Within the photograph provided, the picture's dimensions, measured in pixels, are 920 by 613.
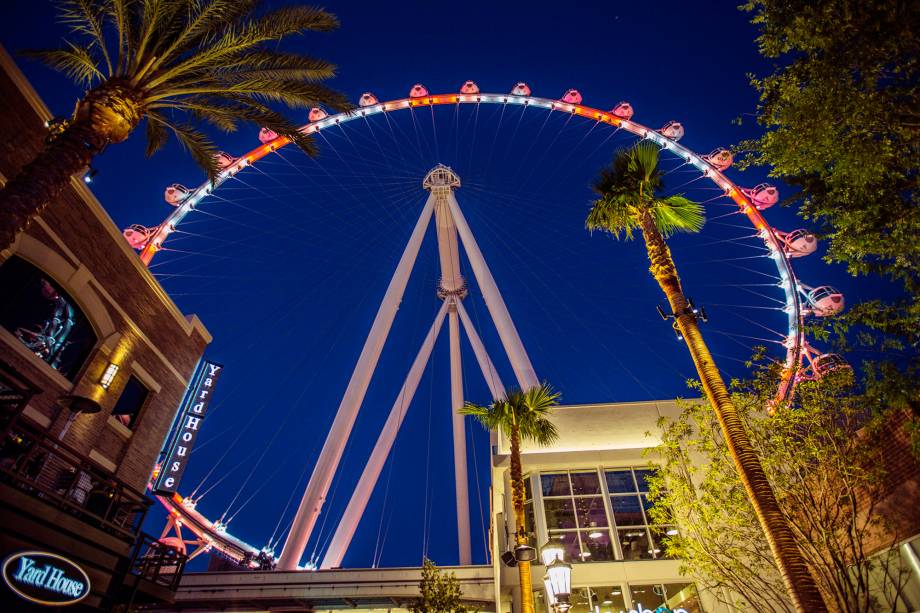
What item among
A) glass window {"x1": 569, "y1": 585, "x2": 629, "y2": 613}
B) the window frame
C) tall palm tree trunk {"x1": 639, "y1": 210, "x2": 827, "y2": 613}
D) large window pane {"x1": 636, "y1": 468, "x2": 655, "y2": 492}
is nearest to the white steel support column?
large window pane {"x1": 636, "y1": 468, "x2": 655, "y2": 492}

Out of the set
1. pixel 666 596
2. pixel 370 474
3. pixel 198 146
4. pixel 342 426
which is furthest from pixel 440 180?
pixel 666 596

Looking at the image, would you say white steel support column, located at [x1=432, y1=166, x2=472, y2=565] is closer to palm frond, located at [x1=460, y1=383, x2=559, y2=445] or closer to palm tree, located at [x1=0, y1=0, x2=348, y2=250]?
palm frond, located at [x1=460, y1=383, x2=559, y2=445]

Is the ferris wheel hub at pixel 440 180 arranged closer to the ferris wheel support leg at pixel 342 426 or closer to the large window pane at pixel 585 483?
the ferris wheel support leg at pixel 342 426

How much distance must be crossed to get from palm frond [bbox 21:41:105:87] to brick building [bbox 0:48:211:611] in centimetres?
105

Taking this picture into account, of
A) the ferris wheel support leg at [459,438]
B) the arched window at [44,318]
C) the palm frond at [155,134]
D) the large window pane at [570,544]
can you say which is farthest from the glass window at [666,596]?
the palm frond at [155,134]

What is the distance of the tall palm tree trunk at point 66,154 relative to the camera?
8828 millimetres

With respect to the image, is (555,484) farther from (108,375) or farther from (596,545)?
(108,375)

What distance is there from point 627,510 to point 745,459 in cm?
1280

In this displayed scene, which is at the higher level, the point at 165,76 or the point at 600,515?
the point at 165,76

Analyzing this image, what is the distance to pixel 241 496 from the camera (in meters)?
114

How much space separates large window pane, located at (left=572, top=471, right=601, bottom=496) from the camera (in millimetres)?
21797

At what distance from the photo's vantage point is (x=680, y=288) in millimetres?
12359

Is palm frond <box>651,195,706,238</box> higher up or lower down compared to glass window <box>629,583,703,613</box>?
higher up

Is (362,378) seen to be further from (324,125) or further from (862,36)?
(862,36)
